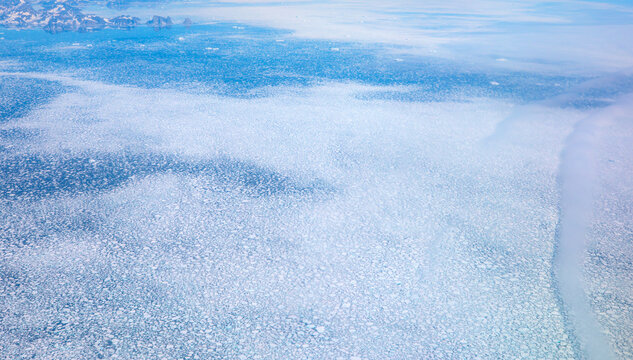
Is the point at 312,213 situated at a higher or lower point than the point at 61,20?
lower

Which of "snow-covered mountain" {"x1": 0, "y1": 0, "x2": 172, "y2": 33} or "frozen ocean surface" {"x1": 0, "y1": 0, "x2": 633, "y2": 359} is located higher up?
"snow-covered mountain" {"x1": 0, "y1": 0, "x2": 172, "y2": 33}

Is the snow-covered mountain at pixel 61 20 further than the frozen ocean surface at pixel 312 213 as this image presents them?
Yes

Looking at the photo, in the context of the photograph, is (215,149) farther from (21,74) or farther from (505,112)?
(21,74)

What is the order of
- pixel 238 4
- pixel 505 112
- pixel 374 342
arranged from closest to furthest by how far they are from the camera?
pixel 374 342, pixel 505 112, pixel 238 4

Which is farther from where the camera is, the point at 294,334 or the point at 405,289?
the point at 405,289

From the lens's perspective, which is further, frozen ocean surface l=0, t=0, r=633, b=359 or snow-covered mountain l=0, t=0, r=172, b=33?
snow-covered mountain l=0, t=0, r=172, b=33

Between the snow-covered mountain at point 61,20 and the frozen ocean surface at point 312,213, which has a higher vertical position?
the snow-covered mountain at point 61,20

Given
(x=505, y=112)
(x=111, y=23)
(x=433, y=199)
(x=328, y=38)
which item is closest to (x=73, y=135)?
(x=433, y=199)

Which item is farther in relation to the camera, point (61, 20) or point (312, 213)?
point (61, 20)
